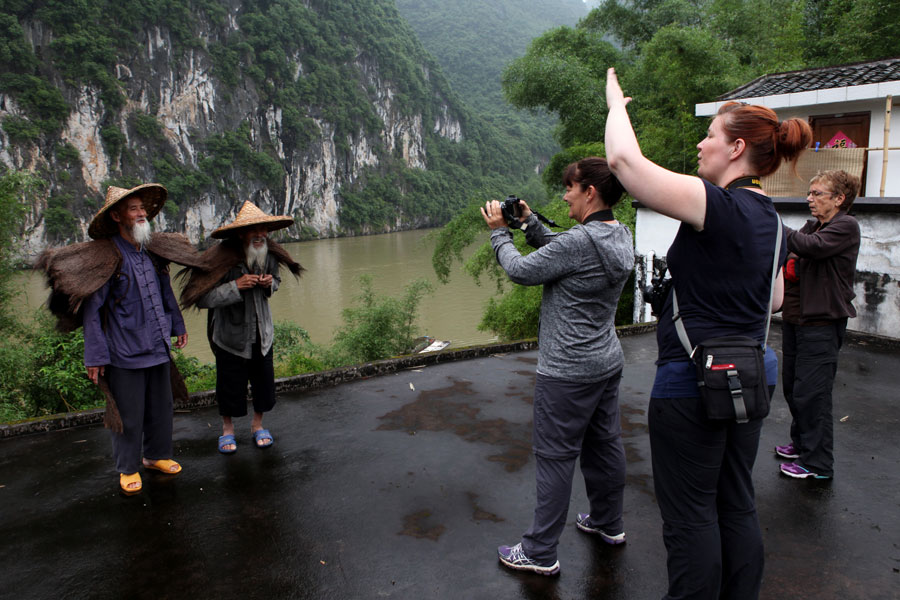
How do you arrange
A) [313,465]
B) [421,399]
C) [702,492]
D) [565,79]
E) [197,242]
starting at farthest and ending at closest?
[197,242], [565,79], [421,399], [313,465], [702,492]

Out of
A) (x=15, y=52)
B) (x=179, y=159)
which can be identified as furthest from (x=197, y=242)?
(x=15, y=52)

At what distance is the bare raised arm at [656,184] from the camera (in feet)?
5.23

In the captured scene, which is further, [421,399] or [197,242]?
[197,242]

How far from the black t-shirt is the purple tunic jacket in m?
2.77

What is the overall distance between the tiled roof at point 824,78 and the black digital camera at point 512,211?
394 inches

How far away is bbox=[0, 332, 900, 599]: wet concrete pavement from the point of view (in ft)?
7.94

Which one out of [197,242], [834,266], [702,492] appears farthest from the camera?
[197,242]

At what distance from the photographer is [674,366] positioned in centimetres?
183

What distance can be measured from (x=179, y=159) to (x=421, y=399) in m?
59.5

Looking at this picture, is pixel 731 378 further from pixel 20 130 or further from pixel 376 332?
pixel 20 130

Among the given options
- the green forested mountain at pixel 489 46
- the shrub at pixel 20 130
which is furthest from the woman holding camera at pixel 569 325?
the green forested mountain at pixel 489 46

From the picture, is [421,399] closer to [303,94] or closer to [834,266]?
[834,266]

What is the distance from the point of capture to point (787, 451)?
3.47 m

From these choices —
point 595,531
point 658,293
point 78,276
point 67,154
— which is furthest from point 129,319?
point 67,154
